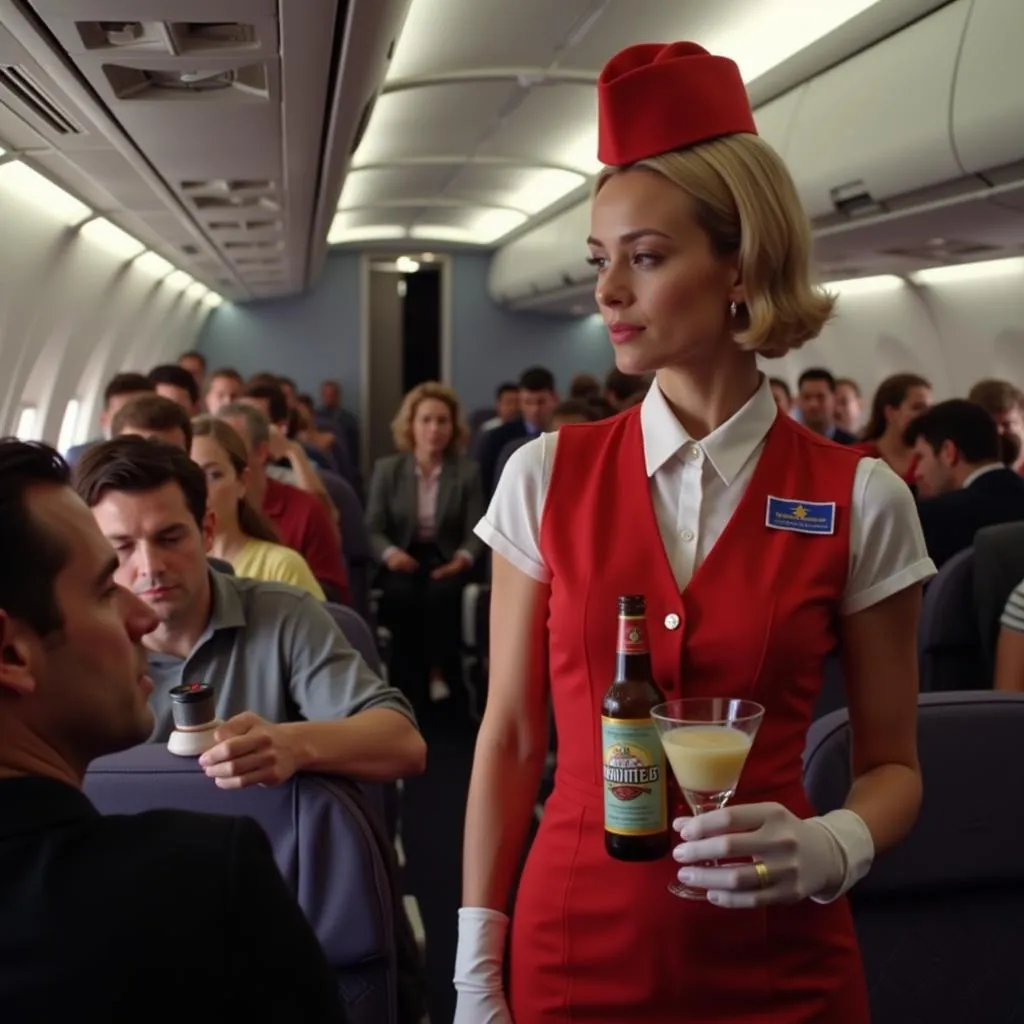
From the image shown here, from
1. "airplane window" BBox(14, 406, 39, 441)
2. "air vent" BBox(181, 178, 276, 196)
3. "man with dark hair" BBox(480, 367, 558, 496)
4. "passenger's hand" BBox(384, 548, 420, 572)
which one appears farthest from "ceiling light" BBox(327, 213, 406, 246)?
"passenger's hand" BBox(384, 548, 420, 572)

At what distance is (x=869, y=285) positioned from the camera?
1001 cm

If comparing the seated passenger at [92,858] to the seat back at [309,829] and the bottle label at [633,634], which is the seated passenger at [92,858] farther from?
the seat back at [309,829]

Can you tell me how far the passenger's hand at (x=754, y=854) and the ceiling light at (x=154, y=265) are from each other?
997cm

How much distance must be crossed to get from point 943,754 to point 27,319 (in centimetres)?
708

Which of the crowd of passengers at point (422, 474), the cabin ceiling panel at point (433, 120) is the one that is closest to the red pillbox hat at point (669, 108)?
the crowd of passengers at point (422, 474)

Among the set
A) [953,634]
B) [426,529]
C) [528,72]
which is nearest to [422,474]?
[426,529]

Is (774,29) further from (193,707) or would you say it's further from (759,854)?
(759,854)

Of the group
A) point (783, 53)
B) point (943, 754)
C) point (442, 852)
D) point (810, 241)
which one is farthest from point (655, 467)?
point (783, 53)

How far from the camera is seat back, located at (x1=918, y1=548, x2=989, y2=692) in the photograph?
392 cm

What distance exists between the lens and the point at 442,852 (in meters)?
5.36

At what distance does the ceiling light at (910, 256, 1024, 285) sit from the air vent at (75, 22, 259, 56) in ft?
18.8

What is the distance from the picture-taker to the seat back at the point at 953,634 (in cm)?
392

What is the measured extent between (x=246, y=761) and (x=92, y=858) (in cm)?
74

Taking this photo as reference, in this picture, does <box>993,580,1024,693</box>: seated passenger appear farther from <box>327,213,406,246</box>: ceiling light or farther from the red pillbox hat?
<box>327,213,406,246</box>: ceiling light
